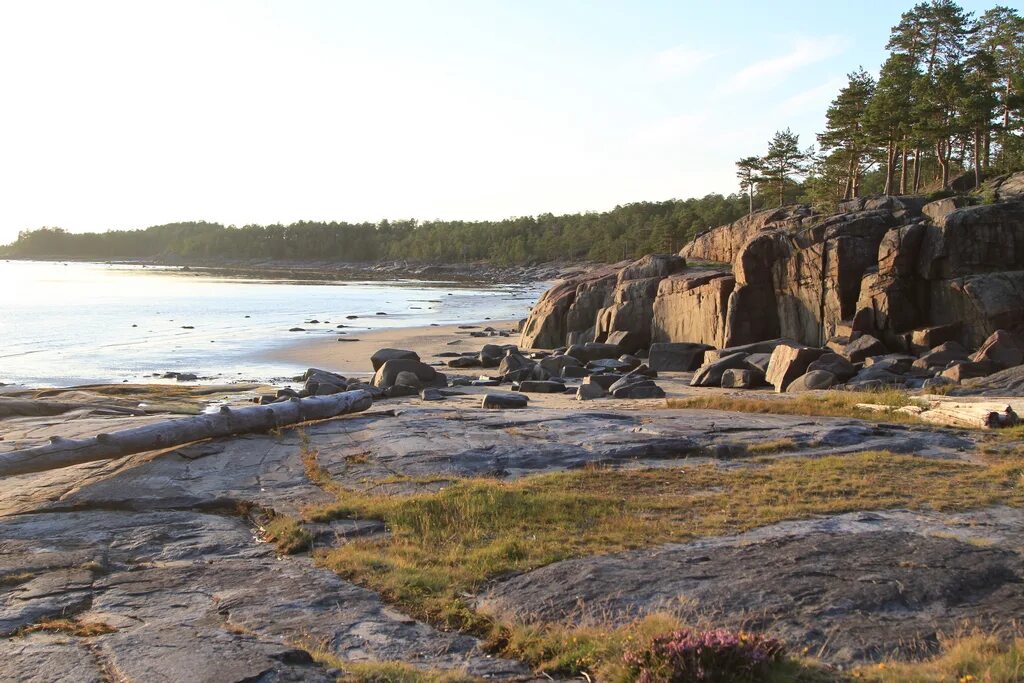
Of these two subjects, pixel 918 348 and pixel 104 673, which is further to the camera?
pixel 918 348

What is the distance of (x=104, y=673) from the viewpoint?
22.3ft

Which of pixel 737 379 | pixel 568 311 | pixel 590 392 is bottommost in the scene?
pixel 590 392

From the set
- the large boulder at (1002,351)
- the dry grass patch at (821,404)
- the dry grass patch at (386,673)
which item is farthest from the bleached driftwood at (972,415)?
the dry grass patch at (386,673)

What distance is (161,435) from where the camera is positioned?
15180mm

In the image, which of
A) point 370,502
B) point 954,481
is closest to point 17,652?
point 370,502

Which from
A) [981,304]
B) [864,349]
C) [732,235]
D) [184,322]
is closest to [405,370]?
[864,349]

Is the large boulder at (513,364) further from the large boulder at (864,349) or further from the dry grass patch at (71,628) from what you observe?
the dry grass patch at (71,628)

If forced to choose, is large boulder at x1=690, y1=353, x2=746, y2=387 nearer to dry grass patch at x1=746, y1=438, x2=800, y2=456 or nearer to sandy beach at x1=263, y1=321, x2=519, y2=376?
sandy beach at x1=263, y1=321, x2=519, y2=376

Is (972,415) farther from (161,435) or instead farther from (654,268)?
(654,268)

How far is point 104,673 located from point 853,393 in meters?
20.0

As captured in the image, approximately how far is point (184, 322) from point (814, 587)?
60.5 m

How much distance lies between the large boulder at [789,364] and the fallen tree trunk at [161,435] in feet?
48.6

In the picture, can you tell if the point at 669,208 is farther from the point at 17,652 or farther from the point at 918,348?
the point at 17,652

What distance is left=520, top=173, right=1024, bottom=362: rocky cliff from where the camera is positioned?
3147cm
